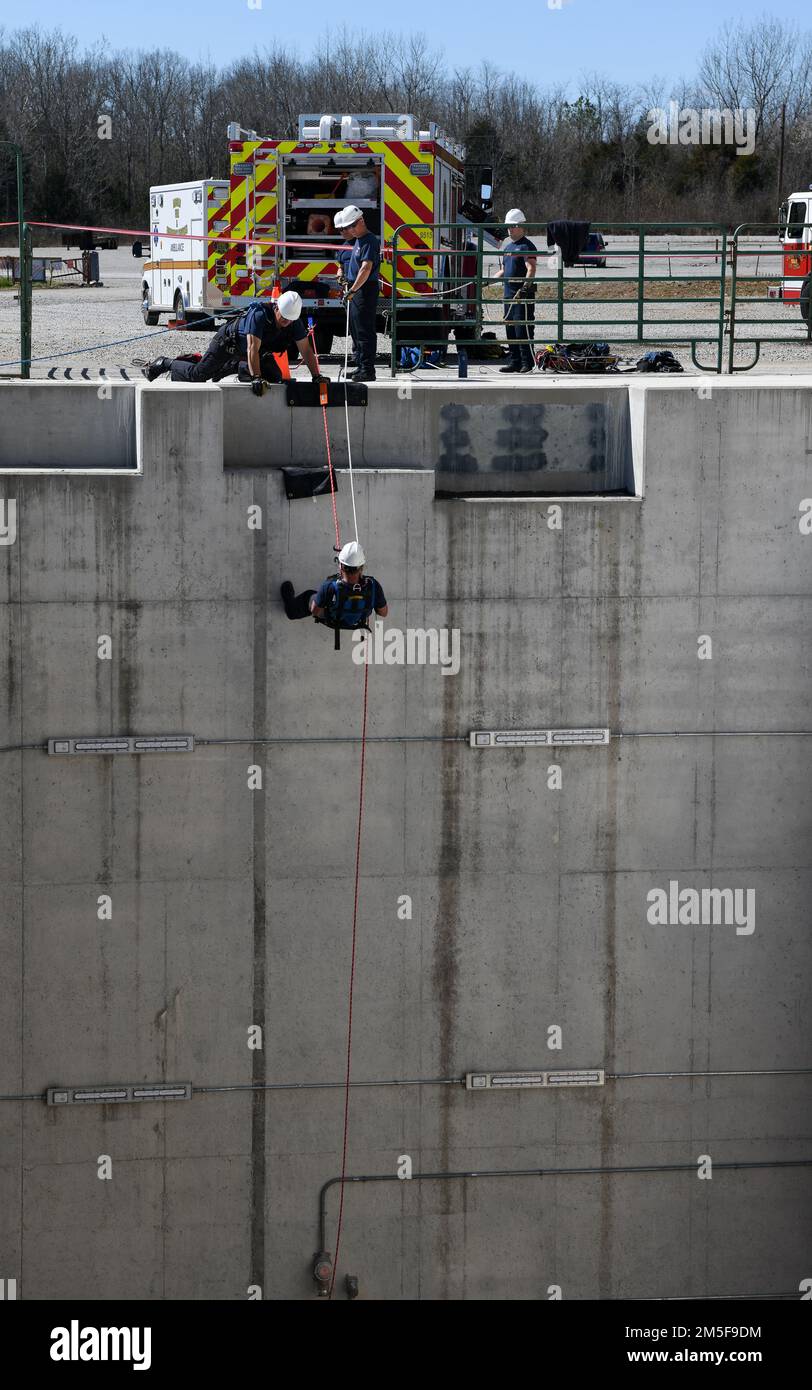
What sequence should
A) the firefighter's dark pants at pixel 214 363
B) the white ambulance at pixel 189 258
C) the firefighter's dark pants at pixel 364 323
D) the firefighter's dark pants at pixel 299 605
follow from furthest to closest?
the white ambulance at pixel 189 258
the firefighter's dark pants at pixel 364 323
the firefighter's dark pants at pixel 214 363
the firefighter's dark pants at pixel 299 605

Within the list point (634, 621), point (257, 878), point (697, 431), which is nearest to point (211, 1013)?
point (257, 878)

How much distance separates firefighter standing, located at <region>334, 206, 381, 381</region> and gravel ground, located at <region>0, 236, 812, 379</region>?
3.48 ft

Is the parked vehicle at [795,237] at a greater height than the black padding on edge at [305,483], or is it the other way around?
the parked vehicle at [795,237]

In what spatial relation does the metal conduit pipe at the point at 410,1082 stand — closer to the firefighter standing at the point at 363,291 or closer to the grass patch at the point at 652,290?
the firefighter standing at the point at 363,291

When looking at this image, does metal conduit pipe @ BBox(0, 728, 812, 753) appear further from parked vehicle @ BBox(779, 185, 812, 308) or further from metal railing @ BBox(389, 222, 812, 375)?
parked vehicle @ BBox(779, 185, 812, 308)

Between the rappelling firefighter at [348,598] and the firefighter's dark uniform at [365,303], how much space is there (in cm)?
306

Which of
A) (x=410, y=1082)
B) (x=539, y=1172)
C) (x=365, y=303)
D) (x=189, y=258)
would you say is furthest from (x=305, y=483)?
(x=189, y=258)

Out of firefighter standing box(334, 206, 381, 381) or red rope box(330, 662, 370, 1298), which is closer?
red rope box(330, 662, 370, 1298)

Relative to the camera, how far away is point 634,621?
1095 cm

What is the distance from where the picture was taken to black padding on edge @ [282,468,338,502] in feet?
34.6

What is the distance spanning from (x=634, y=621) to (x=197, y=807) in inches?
133

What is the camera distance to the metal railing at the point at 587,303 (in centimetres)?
1273

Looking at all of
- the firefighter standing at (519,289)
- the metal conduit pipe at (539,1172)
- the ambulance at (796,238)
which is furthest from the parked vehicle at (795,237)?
the metal conduit pipe at (539,1172)

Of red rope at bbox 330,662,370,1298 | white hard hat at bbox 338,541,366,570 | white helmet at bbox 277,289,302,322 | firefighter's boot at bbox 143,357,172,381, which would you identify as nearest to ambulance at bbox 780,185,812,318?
firefighter's boot at bbox 143,357,172,381
